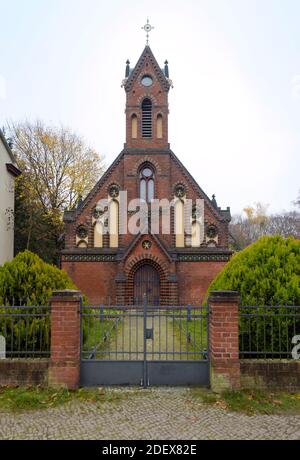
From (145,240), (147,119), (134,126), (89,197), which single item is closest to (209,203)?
(145,240)

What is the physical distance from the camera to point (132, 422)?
5.35 meters

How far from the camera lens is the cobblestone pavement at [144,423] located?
4.97m

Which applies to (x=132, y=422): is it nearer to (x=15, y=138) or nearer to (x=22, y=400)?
(x=22, y=400)

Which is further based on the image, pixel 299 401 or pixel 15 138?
pixel 15 138

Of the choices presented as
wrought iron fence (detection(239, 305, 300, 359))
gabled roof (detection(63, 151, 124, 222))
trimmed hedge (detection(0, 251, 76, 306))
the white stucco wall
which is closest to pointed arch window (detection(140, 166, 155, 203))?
gabled roof (detection(63, 151, 124, 222))

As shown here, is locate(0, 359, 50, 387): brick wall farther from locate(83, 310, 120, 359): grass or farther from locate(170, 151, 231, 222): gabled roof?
locate(170, 151, 231, 222): gabled roof

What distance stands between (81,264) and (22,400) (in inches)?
573

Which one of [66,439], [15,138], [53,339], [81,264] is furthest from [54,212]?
[66,439]

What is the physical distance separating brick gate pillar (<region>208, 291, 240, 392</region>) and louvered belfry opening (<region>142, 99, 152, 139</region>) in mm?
16842

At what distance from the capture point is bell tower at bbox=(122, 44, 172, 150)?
21.9 m

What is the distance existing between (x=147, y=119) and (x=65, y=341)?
1798cm

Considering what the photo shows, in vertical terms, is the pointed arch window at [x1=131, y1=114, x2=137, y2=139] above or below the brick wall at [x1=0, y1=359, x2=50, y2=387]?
above

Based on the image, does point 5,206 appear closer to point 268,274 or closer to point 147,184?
point 147,184

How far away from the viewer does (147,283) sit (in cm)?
2061
